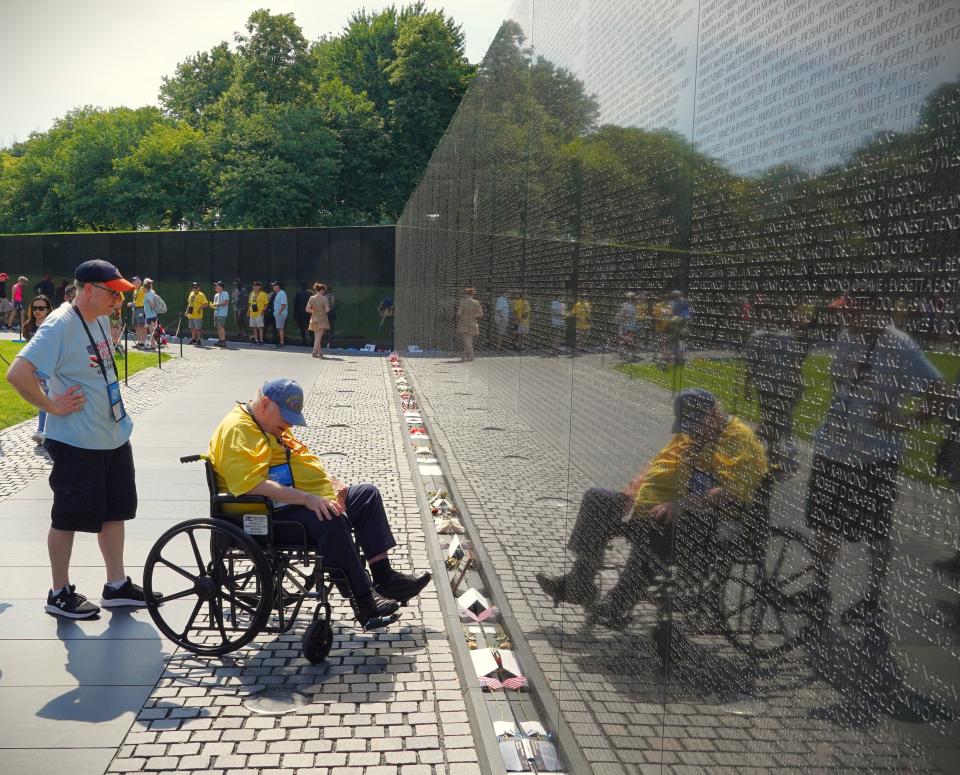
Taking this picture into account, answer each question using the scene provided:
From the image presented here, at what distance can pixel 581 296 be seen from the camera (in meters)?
3.92

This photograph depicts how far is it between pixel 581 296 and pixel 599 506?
0.88m

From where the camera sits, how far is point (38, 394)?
17.3ft

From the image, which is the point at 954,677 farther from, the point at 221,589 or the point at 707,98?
the point at 221,589

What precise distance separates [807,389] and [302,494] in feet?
12.4

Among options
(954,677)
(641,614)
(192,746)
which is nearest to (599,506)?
(641,614)

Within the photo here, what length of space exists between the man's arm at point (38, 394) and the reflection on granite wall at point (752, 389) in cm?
263

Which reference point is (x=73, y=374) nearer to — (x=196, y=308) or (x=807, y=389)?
(x=807, y=389)

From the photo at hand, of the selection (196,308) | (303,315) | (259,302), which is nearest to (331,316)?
(303,315)

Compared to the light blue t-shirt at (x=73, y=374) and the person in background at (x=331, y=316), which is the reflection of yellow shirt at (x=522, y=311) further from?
the person in background at (x=331, y=316)

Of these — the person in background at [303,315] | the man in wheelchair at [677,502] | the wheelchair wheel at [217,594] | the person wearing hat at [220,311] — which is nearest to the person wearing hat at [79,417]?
the wheelchair wheel at [217,594]

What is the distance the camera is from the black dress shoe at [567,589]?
358 centimetres

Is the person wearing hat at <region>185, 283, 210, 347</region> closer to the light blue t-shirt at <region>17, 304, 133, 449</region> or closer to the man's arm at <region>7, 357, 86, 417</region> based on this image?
the light blue t-shirt at <region>17, 304, 133, 449</region>

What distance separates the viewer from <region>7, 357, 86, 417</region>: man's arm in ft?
17.3

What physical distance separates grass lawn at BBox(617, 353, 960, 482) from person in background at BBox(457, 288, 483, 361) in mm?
4873
